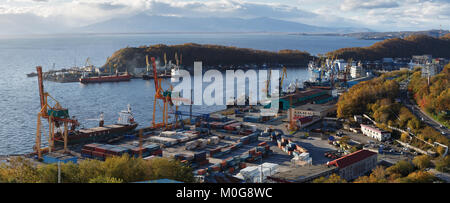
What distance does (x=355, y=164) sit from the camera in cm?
806

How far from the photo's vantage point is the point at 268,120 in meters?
13.5

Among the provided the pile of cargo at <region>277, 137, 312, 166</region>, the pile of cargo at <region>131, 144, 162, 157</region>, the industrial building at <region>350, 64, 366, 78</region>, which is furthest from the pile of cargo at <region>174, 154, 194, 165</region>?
the industrial building at <region>350, 64, 366, 78</region>

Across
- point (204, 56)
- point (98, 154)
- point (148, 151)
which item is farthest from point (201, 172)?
point (204, 56)

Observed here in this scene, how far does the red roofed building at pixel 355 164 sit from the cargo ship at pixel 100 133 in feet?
20.8

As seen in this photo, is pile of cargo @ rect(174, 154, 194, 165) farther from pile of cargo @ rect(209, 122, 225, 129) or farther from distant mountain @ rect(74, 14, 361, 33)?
distant mountain @ rect(74, 14, 361, 33)

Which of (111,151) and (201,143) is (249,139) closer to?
(201,143)

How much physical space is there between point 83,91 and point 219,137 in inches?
481

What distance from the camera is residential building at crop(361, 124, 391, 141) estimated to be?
10.4m

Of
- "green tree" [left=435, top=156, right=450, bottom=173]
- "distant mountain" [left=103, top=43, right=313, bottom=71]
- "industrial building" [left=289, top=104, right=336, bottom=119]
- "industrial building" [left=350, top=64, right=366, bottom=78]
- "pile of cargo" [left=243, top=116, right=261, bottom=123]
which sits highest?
"distant mountain" [left=103, top=43, right=313, bottom=71]

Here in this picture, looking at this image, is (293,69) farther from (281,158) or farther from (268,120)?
(281,158)

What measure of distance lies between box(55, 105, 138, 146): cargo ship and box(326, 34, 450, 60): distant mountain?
96.0 ft
